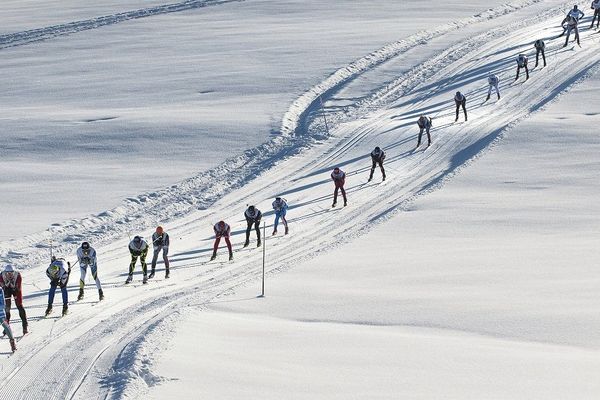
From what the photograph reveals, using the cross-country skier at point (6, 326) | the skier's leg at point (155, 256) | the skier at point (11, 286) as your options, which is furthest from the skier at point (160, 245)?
the cross-country skier at point (6, 326)

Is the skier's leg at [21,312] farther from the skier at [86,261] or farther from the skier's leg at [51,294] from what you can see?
the skier at [86,261]

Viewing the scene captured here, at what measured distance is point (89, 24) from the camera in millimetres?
52250

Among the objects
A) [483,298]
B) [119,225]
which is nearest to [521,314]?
[483,298]

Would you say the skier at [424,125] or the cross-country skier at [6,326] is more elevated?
the skier at [424,125]

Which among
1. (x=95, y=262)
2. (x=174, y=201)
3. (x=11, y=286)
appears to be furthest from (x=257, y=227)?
(x=11, y=286)

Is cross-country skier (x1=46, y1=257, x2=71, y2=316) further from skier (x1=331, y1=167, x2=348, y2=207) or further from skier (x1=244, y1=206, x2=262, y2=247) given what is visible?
skier (x1=331, y1=167, x2=348, y2=207)

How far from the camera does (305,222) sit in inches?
920

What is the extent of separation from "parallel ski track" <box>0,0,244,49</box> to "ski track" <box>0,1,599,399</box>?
58.7 feet

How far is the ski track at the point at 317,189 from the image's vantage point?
1367 centimetres

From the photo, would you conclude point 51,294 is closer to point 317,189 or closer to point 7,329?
point 7,329

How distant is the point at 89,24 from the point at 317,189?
97.7 ft

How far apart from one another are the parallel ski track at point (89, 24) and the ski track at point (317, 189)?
1790 centimetres

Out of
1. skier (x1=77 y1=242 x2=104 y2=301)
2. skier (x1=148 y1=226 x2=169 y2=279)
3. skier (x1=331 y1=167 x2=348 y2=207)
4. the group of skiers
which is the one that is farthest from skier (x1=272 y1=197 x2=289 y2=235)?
skier (x1=77 y1=242 x2=104 y2=301)

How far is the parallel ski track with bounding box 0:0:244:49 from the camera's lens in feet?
163
